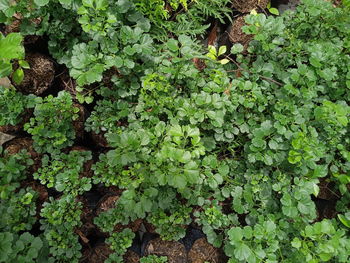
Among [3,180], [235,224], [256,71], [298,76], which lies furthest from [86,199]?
[298,76]

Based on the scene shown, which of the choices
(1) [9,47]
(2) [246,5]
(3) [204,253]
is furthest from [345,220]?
(1) [9,47]

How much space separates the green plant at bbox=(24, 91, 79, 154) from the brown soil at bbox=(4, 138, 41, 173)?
12cm

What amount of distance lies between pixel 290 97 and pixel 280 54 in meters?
0.39

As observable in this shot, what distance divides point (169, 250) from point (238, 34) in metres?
1.83

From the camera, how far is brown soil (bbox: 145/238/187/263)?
1915 mm

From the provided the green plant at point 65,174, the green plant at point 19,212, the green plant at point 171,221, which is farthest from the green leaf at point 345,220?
the green plant at point 19,212

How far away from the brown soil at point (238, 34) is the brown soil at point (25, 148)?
5.98 feet

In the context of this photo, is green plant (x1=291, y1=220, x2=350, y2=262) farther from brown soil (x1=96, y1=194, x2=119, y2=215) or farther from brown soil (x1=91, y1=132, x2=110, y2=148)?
brown soil (x1=91, y1=132, x2=110, y2=148)

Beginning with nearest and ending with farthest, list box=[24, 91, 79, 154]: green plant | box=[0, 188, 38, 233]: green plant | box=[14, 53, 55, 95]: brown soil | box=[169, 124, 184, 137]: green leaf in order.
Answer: box=[169, 124, 184, 137]: green leaf
box=[0, 188, 38, 233]: green plant
box=[24, 91, 79, 154]: green plant
box=[14, 53, 55, 95]: brown soil

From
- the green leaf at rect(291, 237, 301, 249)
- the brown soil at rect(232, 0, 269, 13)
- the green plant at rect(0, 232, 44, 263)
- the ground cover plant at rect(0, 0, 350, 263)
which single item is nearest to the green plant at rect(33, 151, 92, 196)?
the ground cover plant at rect(0, 0, 350, 263)

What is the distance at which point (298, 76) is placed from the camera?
187 centimetres

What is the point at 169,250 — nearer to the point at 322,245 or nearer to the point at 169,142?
the point at 169,142

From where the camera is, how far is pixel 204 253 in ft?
6.46

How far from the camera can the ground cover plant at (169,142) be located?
167 cm
